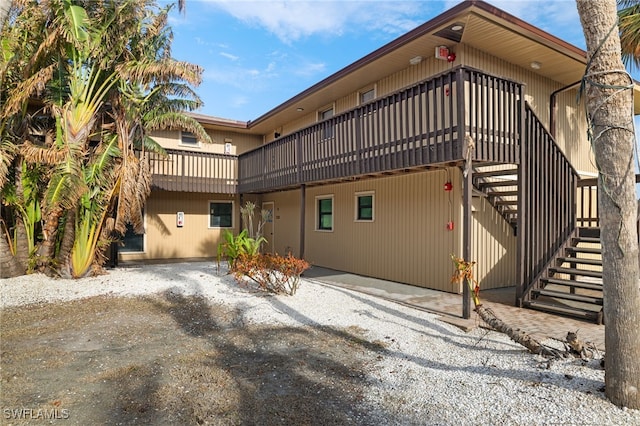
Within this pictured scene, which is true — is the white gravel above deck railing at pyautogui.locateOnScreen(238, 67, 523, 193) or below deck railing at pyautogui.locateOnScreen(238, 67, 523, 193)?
below

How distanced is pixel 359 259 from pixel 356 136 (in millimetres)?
3886

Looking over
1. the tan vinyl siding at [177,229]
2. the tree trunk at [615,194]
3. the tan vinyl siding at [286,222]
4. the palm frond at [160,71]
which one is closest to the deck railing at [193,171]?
the tan vinyl siding at [177,229]

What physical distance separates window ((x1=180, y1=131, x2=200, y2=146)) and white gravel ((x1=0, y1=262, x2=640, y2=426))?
8.63 meters

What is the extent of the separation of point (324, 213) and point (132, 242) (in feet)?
23.7

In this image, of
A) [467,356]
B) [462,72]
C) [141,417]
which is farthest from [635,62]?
[141,417]

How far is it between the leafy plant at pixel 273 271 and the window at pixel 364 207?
3581mm

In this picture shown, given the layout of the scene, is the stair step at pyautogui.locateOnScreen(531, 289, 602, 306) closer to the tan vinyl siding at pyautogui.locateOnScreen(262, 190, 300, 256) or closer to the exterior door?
the tan vinyl siding at pyautogui.locateOnScreen(262, 190, 300, 256)

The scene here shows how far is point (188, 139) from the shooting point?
50.3 feet

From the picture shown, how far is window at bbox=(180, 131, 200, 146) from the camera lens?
A: 49.7 ft

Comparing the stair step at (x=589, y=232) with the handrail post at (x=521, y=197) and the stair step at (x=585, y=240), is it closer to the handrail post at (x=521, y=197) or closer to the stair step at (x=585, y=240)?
the stair step at (x=585, y=240)

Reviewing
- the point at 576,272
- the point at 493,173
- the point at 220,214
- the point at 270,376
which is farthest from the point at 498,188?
the point at 220,214

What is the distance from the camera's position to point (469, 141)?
604 centimetres

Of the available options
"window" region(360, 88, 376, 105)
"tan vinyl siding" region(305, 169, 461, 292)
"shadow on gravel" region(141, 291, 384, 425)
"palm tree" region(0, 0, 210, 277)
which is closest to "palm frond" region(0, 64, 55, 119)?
"palm tree" region(0, 0, 210, 277)

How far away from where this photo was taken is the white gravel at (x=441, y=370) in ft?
9.97
